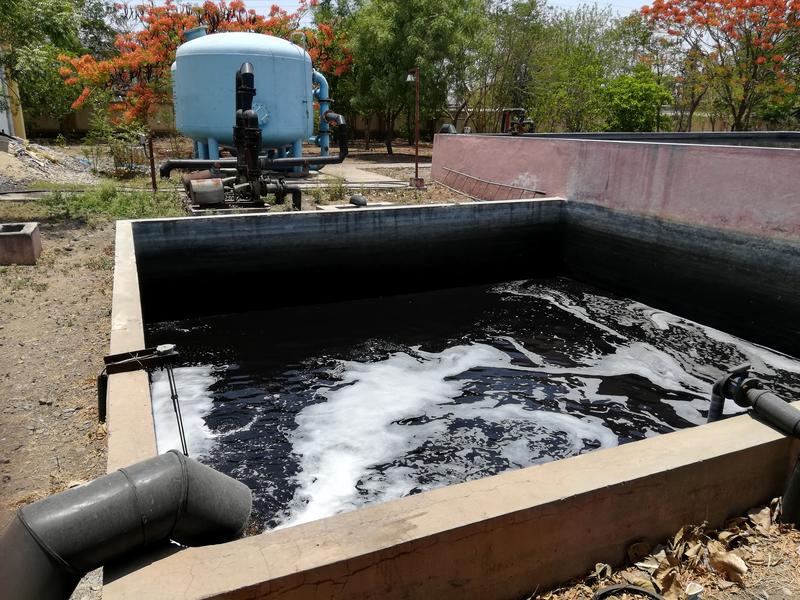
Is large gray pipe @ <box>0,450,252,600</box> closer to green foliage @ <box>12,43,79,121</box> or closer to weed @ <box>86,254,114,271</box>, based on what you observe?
weed @ <box>86,254,114,271</box>

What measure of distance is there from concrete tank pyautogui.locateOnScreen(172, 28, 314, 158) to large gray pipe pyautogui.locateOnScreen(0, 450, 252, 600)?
13542 mm

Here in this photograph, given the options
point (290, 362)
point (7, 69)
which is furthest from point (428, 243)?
point (7, 69)

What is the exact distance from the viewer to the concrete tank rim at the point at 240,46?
14.8 metres

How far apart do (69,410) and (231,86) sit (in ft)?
Result: 39.9

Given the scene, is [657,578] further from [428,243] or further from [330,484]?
[428,243]

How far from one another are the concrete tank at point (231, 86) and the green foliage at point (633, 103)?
10.9m

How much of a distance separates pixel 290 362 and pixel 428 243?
4.14 m

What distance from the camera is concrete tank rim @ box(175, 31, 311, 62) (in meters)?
14.8

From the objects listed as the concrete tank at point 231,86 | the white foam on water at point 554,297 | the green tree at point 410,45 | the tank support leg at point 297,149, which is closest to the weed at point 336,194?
the concrete tank at point 231,86

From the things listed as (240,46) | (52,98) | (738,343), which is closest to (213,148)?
(240,46)

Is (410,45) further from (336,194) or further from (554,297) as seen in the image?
(554,297)

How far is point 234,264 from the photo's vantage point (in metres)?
9.44

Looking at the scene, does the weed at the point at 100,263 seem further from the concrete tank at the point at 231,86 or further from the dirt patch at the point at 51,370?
the concrete tank at the point at 231,86

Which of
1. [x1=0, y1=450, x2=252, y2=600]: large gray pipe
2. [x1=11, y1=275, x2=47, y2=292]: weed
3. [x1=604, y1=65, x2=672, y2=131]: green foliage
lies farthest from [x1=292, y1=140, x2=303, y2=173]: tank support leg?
[x1=0, y1=450, x2=252, y2=600]: large gray pipe
